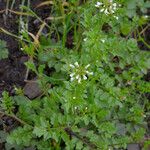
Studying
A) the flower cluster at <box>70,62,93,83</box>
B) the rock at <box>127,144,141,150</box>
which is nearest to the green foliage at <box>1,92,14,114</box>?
the flower cluster at <box>70,62,93,83</box>

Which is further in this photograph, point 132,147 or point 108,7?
point 132,147

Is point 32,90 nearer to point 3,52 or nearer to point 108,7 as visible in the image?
point 3,52

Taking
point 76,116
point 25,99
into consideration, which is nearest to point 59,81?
point 25,99

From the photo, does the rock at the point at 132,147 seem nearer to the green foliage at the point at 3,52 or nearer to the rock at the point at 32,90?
the rock at the point at 32,90

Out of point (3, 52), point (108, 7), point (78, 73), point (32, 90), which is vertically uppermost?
point (108, 7)

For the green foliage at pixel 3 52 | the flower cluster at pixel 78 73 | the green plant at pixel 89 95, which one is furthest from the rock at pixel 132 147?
the green foliage at pixel 3 52

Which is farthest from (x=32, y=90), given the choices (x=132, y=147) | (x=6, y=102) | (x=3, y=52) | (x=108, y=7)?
(x=108, y=7)
